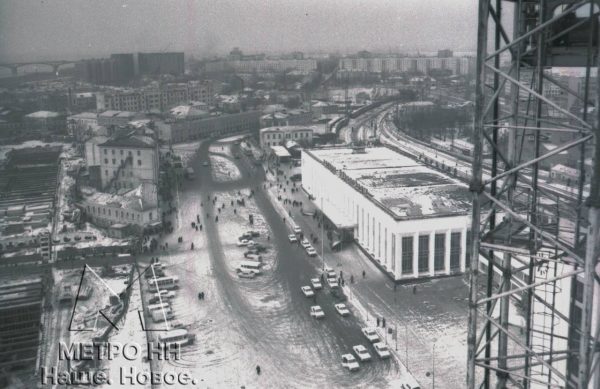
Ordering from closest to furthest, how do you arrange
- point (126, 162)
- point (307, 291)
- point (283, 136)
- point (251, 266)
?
point (307, 291) < point (251, 266) < point (126, 162) < point (283, 136)

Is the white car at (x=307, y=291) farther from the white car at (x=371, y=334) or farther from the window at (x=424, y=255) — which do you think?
the window at (x=424, y=255)

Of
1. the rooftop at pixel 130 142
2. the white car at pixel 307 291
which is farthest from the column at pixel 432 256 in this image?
the rooftop at pixel 130 142

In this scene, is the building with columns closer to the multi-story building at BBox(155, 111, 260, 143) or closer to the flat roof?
the flat roof

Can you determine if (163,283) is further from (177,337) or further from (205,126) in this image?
(205,126)

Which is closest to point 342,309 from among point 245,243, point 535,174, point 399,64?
point 245,243

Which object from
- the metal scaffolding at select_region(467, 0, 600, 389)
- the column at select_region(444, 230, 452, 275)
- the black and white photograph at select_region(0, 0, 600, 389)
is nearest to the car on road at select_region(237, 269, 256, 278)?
the black and white photograph at select_region(0, 0, 600, 389)

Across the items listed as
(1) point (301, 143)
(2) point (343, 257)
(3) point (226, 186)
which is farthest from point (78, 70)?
(2) point (343, 257)
